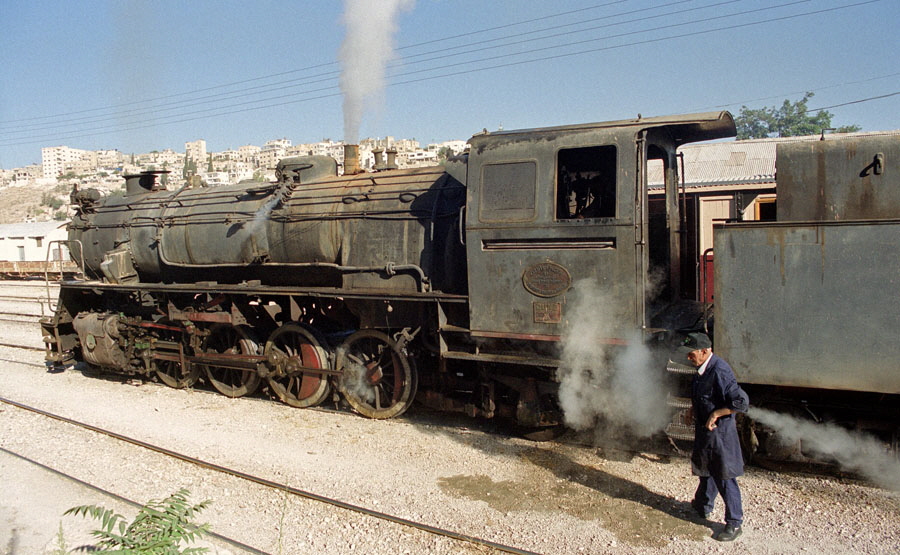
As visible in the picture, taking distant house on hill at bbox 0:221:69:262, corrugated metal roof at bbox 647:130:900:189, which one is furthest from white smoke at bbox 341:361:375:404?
distant house on hill at bbox 0:221:69:262

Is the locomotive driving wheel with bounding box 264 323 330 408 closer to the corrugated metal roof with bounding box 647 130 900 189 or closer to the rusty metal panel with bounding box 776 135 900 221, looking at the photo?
the rusty metal panel with bounding box 776 135 900 221

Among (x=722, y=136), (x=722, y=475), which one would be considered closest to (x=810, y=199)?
(x=722, y=136)

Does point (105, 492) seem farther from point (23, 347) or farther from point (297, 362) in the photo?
point (23, 347)

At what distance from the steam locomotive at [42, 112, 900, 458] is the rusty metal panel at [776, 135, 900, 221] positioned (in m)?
→ 0.08

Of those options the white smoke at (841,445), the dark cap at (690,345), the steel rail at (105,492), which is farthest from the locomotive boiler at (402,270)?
the steel rail at (105,492)

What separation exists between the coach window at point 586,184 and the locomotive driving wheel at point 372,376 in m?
2.80

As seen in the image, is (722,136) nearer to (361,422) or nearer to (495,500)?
(495,500)

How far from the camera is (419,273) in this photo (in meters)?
7.34

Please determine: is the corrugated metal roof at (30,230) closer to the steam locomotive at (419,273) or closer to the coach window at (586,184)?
the steam locomotive at (419,273)

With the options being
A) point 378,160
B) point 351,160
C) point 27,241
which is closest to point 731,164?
point 378,160

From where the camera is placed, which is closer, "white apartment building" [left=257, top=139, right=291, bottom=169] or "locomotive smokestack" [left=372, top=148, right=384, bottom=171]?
"locomotive smokestack" [left=372, top=148, right=384, bottom=171]

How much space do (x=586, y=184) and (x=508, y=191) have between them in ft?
3.69

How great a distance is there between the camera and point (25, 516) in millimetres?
5863

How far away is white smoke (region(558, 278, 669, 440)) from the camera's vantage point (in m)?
6.09
